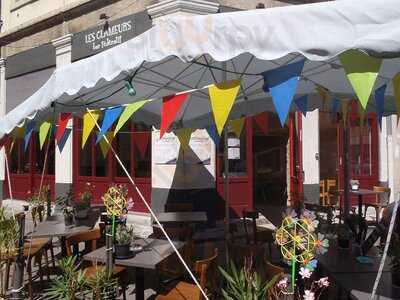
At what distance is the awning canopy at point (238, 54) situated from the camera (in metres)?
2.72

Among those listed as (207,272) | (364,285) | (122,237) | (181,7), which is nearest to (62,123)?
(122,237)

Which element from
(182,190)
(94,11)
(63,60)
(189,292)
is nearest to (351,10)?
(189,292)

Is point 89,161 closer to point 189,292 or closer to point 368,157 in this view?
point 368,157

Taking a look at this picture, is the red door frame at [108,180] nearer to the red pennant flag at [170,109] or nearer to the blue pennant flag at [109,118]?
the blue pennant flag at [109,118]

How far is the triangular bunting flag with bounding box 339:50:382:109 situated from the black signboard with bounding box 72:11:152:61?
26.3 ft

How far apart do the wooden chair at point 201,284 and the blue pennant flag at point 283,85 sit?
4.99 feet

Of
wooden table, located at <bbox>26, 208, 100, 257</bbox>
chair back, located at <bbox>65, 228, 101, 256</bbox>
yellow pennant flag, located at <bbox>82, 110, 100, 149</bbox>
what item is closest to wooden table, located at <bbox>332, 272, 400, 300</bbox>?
yellow pennant flag, located at <bbox>82, 110, 100, 149</bbox>

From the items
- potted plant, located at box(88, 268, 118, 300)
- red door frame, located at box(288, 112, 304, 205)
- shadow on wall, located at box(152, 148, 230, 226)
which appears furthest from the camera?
red door frame, located at box(288, 112, 304, 205)

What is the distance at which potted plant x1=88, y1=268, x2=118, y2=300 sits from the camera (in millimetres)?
4133

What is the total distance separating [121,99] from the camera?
648cm

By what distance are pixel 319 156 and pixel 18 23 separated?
10349 millimetres

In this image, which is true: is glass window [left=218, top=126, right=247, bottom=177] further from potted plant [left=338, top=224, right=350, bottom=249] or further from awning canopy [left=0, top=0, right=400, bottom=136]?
potted plant [left=338, top=224, right=350, bottom=249]

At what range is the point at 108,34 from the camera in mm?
11453

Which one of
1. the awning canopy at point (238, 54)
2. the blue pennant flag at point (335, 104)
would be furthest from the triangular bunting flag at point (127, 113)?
the blue pennant flag at point (335, 104)
